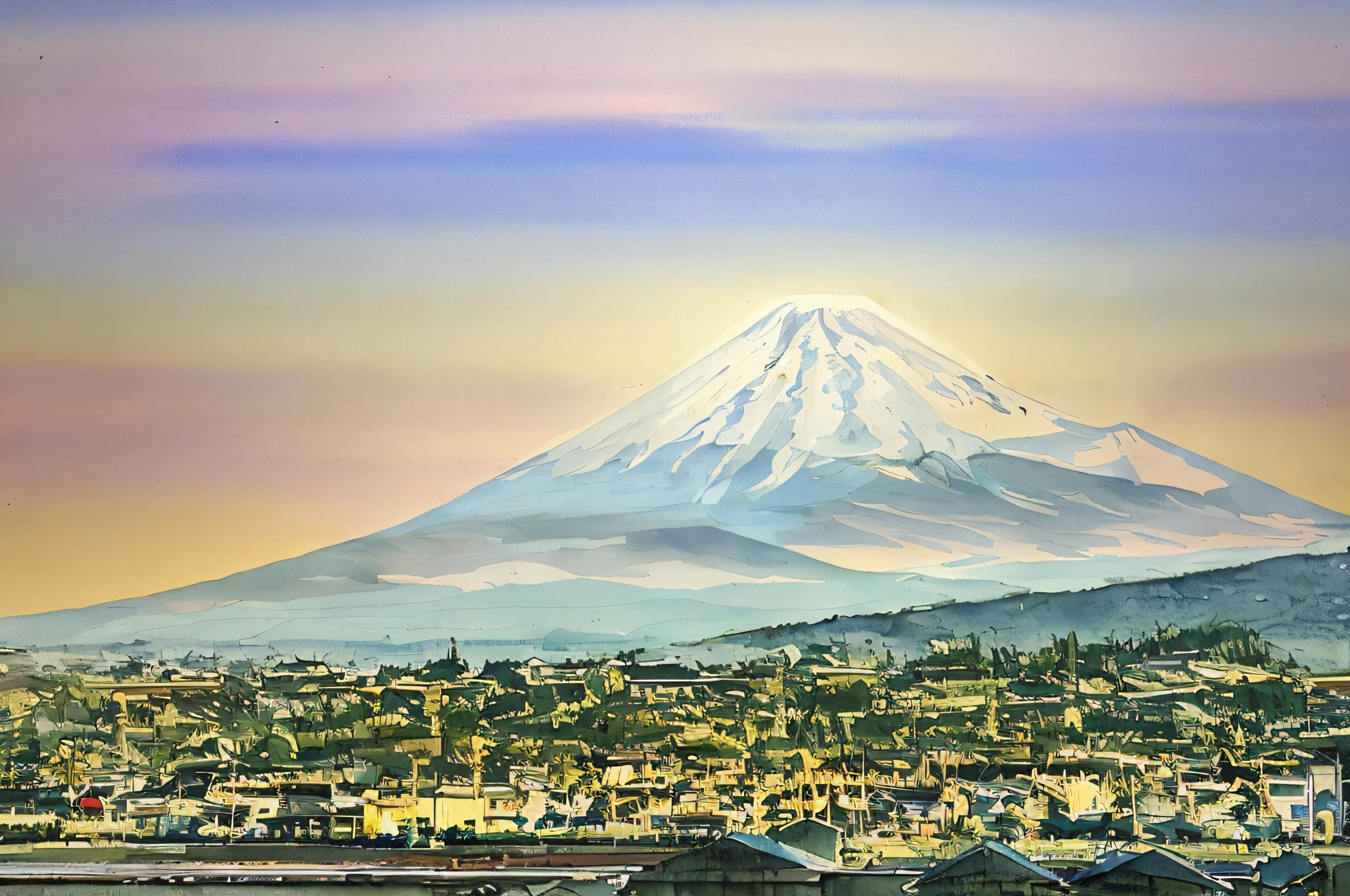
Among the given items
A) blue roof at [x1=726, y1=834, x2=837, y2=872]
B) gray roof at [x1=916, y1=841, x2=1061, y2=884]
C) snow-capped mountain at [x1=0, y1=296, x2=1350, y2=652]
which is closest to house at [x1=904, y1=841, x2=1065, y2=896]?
gray roof at [x1=916, y1=841, x2=1061, y2=884]

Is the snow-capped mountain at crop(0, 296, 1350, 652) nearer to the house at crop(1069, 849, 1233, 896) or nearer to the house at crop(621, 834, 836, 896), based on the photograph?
the house at crop(621, 834, 836, 896)

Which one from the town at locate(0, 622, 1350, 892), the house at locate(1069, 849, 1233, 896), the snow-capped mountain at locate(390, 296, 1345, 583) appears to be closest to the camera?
the house at locate(1069, 849, 1233, 896)

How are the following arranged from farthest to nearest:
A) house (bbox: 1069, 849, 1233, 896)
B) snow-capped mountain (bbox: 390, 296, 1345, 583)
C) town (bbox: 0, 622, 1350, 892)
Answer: snow-capped mountain (bbox: 390, 296, 1345, 583) < town (bbox: 0, 622, 1350, 892) < house (bbox: 1069, 849, 1233, 896)

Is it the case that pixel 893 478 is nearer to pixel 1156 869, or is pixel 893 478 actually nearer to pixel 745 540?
pixel 745 540

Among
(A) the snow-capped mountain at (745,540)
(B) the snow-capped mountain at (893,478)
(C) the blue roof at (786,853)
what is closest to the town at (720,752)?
(C) the blue roof at (786,853)

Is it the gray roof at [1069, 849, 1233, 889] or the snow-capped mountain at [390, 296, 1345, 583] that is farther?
the snow-capped mountain at [390, 296, 1345, 583]

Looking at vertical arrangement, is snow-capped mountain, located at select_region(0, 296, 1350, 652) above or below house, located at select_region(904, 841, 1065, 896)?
above
